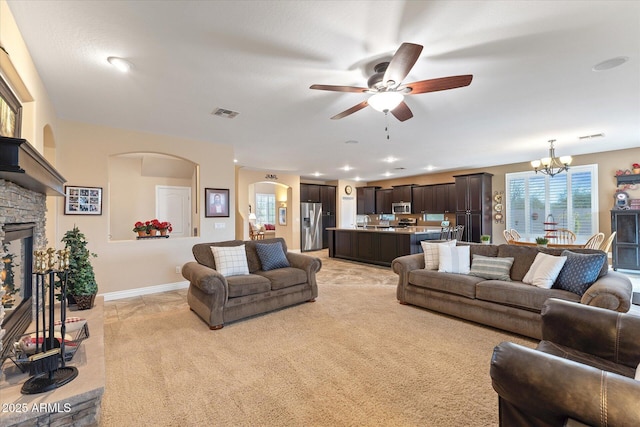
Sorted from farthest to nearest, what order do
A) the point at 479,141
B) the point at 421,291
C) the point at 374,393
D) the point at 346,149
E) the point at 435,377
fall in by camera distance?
the point at 346,149
the point at 479,141
the point at 421,291
the point at 435,377
the point at 374,393

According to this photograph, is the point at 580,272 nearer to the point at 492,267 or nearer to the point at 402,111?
the point at 492,267

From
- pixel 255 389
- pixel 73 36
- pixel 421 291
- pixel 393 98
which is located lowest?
pixel 255 389

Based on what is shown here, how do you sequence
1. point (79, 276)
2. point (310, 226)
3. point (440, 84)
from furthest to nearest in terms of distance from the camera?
point (310, 226)
point (79, 276)
point (440, 84)

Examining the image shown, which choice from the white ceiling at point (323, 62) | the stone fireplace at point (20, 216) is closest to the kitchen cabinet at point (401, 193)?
the white ceiling at point (323, 62)

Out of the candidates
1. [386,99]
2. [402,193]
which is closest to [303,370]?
[386,99]

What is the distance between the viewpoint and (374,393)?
6.57 ft

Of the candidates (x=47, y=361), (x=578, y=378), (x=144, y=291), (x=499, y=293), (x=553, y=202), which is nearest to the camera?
(x=578, y=378)

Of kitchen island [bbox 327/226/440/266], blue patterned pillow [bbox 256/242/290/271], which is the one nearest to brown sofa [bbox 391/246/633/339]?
blue patterned pillow [bbox 256/242/290/271]

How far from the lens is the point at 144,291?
451cm

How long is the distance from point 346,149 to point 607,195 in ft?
19.1

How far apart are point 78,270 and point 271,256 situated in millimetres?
2120

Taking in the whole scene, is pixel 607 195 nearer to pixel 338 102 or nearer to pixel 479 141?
pixel 479 141

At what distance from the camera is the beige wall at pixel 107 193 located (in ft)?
13.1

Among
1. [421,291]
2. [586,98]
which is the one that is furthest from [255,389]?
[586,98]
